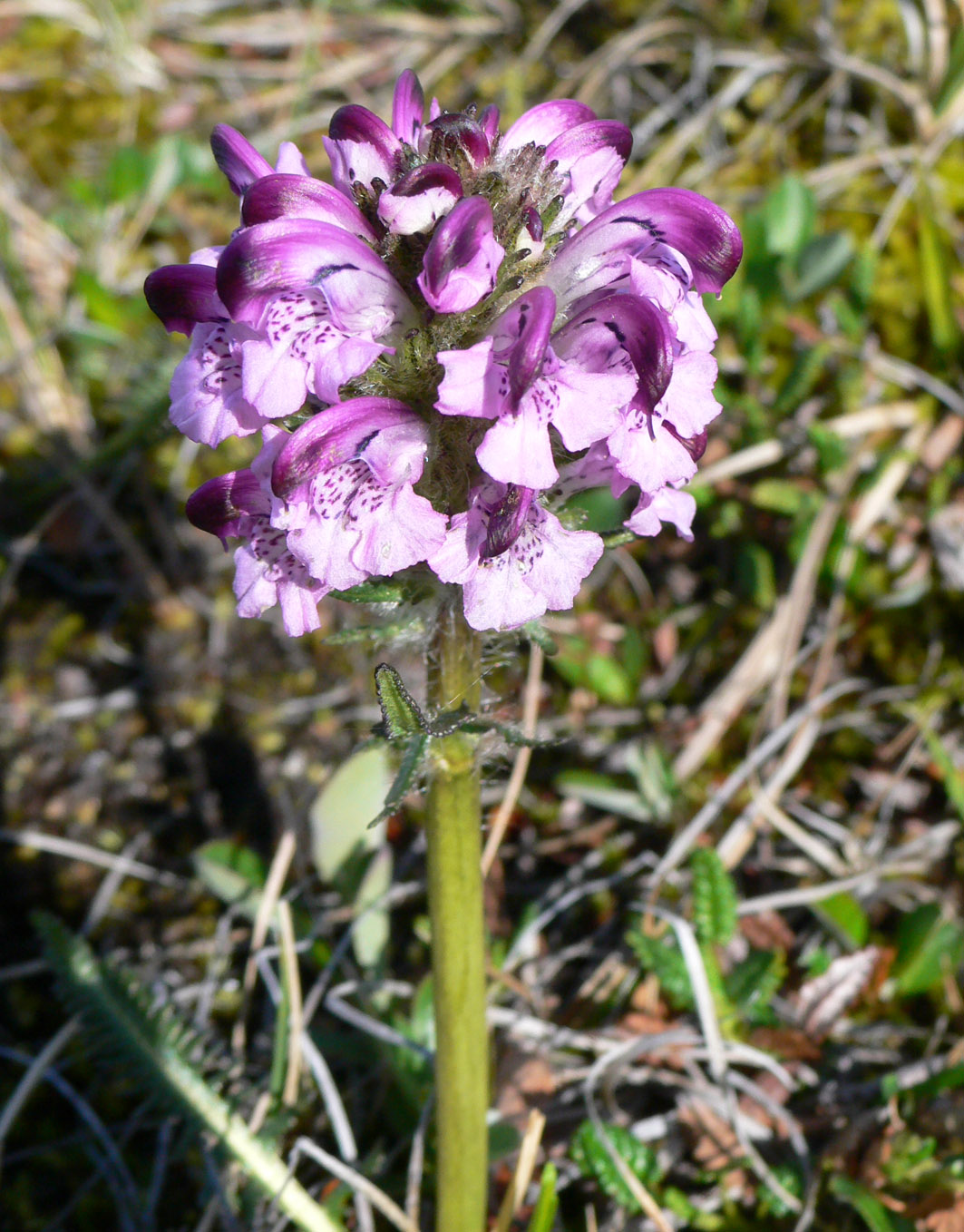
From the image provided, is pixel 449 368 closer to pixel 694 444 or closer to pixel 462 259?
pixel 462 259

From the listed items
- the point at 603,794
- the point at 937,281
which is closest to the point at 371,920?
the point at 603,794

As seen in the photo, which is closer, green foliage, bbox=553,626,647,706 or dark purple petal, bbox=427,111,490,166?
dark purple petal, bbox=427,111,490,166

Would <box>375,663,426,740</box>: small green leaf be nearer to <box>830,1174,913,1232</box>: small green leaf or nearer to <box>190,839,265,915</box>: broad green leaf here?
<box>190,839,265,915</box>: broad green leaf

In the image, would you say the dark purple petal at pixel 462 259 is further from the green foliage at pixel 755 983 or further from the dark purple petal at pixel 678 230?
the green foliage at pixel 755 983

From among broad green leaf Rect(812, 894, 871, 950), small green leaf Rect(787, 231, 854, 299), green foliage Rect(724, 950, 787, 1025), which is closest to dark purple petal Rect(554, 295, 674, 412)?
green foliage Rect(724, 950, 787, 1025)

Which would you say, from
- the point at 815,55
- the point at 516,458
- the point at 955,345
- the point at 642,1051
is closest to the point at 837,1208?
the point at 642,1051

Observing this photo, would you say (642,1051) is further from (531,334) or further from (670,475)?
(531,334)
